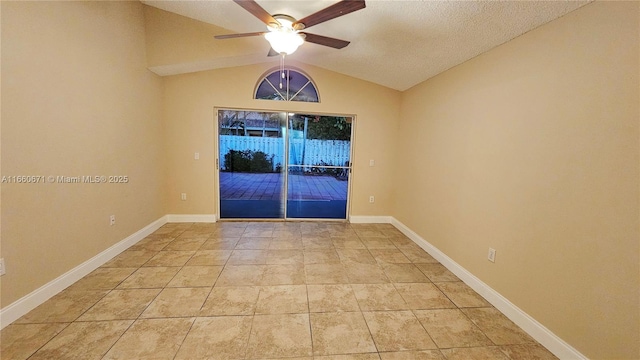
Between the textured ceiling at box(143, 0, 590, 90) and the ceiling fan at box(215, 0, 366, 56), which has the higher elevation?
the textured ceiling at box(143, 0, 590, 90)

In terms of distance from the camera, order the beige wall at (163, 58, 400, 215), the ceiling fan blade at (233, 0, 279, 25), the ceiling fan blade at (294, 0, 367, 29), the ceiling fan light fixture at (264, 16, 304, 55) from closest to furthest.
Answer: the ceiling fan blade at (294, 0, 367, 29), the ceiling fan blade at (233, 0, 279, 25), the ceiling fan light fixture at (264, 16, 304, 55), the beige wall at (163, 58, 400, 215)

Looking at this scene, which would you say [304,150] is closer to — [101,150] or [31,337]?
[101,150]

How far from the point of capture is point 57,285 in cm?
205

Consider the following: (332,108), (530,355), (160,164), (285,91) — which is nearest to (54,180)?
(160,164)

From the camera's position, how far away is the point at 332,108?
4.08m

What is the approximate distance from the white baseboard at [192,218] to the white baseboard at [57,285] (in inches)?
33.6

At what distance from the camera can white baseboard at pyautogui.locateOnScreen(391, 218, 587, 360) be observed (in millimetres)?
1601

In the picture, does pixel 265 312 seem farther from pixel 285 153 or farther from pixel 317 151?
pixel 317 151

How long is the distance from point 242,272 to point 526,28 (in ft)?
10.9

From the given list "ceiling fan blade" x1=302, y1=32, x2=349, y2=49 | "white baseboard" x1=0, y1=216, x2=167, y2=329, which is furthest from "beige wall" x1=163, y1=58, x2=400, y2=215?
"ceiling fan blade" x1=302, y1=32, x2=349, y2=49

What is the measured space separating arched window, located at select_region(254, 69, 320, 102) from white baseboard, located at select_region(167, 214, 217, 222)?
2180 millimetres

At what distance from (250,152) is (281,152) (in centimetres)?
56

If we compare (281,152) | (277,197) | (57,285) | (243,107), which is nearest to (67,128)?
(57,285)

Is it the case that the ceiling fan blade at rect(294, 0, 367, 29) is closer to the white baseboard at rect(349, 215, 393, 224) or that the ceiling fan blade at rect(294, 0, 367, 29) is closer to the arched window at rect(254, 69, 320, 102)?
the arched window at rect(254, 69, 320, 102)
